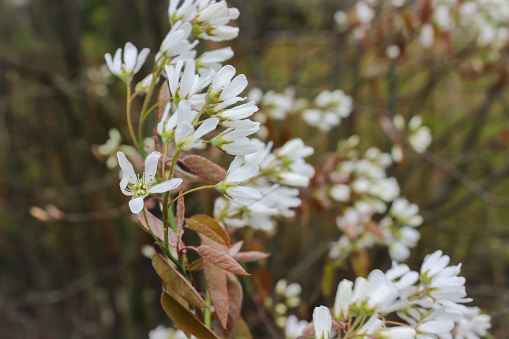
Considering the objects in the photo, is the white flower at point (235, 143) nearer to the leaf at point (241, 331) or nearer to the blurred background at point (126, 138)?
the leaf at point (241, 331)

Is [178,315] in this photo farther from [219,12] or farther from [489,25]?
[489,25]

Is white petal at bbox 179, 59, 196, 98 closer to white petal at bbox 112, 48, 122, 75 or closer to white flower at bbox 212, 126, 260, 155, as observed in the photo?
white flower at bbox 212, 126, 260, 155

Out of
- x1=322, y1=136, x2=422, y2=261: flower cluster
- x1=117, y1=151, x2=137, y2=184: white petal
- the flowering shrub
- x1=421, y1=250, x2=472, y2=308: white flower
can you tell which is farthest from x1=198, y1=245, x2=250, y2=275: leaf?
x1=322, y1=136, x2=422, y2=261: flower cluster

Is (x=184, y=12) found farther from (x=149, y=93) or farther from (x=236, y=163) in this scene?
(x=236, y=163)

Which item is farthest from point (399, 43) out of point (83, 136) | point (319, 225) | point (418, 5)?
point (83, 136)

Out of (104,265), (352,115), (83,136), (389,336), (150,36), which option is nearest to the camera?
(389,336)

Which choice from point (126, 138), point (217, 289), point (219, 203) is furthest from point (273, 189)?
point (126, 138)
